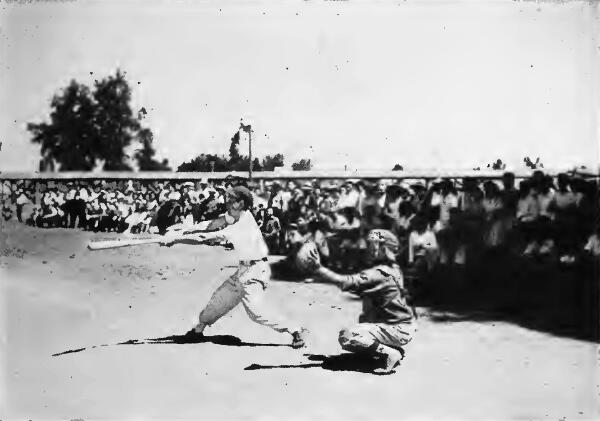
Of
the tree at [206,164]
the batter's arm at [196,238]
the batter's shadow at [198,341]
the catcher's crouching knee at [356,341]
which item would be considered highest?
the tree at [206,164]

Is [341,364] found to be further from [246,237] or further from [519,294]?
[519,294]

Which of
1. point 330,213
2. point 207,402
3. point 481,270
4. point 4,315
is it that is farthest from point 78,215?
point 207,402

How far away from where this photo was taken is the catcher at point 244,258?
22.2 feet

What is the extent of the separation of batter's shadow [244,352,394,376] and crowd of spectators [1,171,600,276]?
3148 millimetres

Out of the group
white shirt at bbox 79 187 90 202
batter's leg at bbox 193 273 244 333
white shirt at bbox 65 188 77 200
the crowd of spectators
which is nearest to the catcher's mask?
batter's leg at bbox 193 273 244 333

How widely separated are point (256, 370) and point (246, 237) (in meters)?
1.26

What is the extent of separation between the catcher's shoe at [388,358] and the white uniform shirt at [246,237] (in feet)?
4.95

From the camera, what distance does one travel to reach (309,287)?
1105 centimetres

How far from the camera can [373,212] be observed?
37.6ft

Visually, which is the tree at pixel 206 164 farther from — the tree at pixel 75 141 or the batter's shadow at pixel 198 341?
the batter's shadow at pixel 198 341

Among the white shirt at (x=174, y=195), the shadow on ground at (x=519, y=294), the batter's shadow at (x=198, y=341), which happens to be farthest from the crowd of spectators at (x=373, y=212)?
the batter's shadow at (x=198, y=341)

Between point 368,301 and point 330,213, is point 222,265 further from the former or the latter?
point 368,301

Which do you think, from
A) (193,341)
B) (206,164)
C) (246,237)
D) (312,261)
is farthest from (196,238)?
(206,164)

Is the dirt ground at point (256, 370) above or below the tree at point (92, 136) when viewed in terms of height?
below
